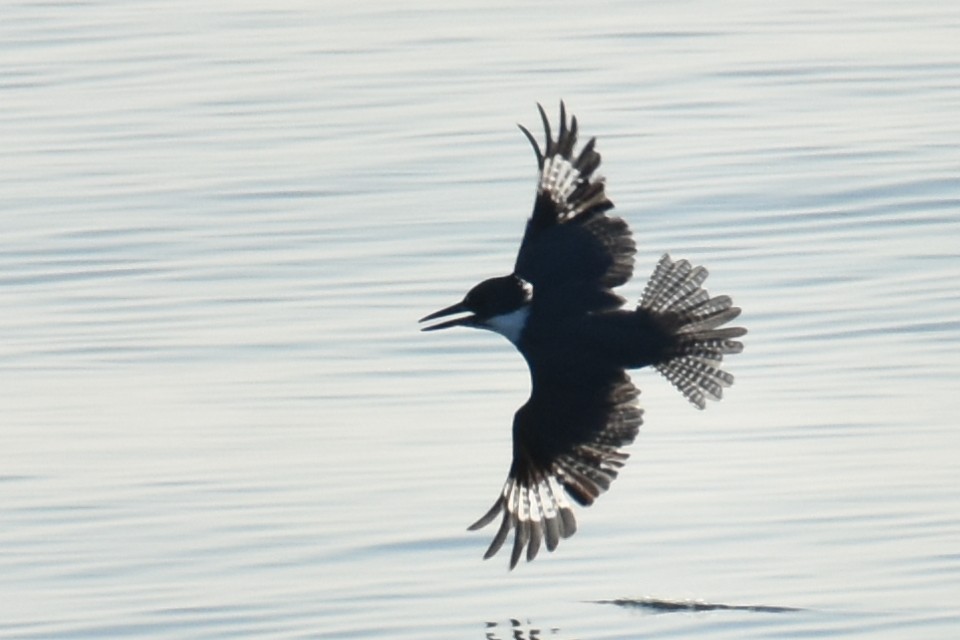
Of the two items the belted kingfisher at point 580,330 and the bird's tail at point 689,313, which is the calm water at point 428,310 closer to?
the belted kingfisher at point 580,330

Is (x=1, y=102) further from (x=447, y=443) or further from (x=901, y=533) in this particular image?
(x=901, y=533)

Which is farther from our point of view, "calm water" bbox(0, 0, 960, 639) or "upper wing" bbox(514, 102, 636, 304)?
"upper wing" bbox(514, 102, 636, 304)

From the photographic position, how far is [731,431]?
7.31 meters

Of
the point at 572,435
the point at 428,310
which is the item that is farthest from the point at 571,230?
the point at 428,310

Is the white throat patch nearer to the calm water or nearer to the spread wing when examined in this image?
the spread wing

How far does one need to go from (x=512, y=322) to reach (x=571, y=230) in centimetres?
29

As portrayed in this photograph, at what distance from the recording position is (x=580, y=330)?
6371mm

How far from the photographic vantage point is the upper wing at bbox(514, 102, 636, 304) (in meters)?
6.45

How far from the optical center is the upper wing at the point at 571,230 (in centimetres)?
645

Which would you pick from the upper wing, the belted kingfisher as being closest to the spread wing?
the belted kingfisher

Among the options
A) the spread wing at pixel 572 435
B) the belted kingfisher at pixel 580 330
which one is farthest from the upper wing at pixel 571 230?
the spread wing at pixel 572 435

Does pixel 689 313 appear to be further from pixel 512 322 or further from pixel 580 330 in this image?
pixel 512 322

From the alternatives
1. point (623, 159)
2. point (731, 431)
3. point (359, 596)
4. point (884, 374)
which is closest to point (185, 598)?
point (359, 596)

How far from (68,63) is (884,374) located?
258 inches
